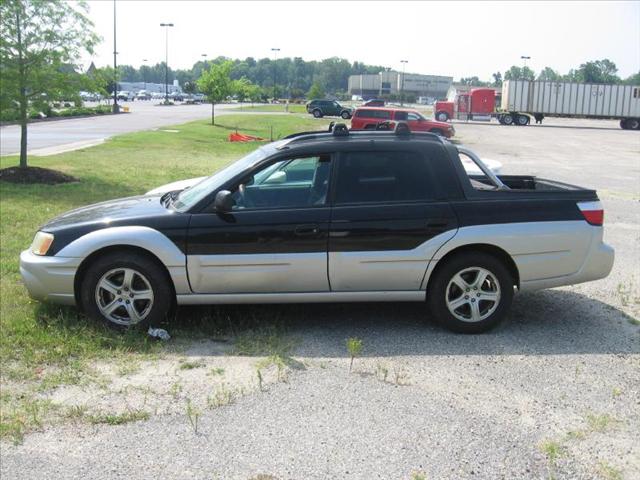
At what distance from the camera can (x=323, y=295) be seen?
5238 mm

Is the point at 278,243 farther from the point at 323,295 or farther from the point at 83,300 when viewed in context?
the point at 83,300

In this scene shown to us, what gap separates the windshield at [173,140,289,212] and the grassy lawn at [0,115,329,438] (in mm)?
995

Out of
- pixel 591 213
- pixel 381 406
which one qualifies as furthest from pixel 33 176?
pixel 381 406

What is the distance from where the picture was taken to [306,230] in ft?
16.9

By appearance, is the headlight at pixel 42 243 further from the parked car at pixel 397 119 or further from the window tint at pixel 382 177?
the parked car at pixel 397 119

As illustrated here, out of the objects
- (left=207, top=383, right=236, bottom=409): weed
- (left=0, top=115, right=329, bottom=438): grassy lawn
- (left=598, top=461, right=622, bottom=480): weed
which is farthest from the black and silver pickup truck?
(left=598, top=461, right=622, bottom=480): weed

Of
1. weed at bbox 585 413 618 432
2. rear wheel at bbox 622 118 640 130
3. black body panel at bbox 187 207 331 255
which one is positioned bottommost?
weed at bbox 585 413 618 432

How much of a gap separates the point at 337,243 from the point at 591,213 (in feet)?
6.80

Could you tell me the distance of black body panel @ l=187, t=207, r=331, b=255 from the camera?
5125 mm

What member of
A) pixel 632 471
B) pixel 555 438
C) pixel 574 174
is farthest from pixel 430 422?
pixel 574 174

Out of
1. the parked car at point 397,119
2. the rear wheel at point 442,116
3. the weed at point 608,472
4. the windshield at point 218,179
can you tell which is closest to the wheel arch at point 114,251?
the windshield at point 218,179

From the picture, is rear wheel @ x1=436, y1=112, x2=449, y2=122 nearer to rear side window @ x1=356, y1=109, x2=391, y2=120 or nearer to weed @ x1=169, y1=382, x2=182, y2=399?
rear side window @ x1=356, y1=109, x2=391, y2=120

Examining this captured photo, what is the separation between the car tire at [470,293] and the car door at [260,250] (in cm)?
92

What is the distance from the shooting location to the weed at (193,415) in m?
3.75
